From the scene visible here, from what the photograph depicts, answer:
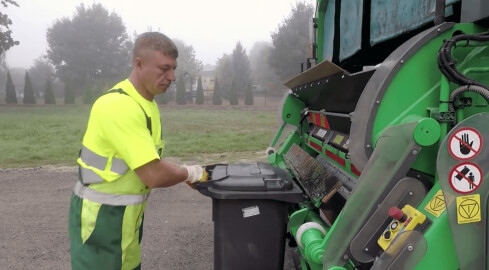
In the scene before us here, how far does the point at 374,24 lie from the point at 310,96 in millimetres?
810

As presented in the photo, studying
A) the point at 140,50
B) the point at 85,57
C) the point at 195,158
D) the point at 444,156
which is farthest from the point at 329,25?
the point at 85,57

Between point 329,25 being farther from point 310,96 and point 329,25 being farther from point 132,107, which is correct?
point 132,107

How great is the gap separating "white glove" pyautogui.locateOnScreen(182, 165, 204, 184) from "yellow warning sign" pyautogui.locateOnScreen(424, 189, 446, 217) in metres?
1.24

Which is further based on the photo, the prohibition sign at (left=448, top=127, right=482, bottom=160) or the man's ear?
the man's ear

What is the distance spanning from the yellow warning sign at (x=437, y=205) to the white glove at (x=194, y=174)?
1.24 metres

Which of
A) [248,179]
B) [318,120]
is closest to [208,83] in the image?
[318,120]

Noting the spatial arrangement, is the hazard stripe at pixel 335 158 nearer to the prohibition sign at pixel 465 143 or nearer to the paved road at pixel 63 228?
the paved road at pixel 63 228

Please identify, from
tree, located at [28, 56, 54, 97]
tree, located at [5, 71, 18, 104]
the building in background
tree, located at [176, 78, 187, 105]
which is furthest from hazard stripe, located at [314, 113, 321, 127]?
tree, located at [28, 56, 54, 97]

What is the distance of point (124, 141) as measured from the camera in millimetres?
1979

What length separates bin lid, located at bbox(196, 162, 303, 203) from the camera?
2453 mm

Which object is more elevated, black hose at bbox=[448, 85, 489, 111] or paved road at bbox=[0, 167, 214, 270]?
black hose at bbox=[448, 85, 489, 111]

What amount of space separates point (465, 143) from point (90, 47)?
50.8 metres

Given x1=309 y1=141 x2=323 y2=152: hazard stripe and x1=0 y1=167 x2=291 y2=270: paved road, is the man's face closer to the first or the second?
x1=309 y1=141 x2=323 y2=152: hazard stripe

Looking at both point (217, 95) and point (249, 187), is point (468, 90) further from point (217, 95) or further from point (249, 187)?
point (217, 95)
